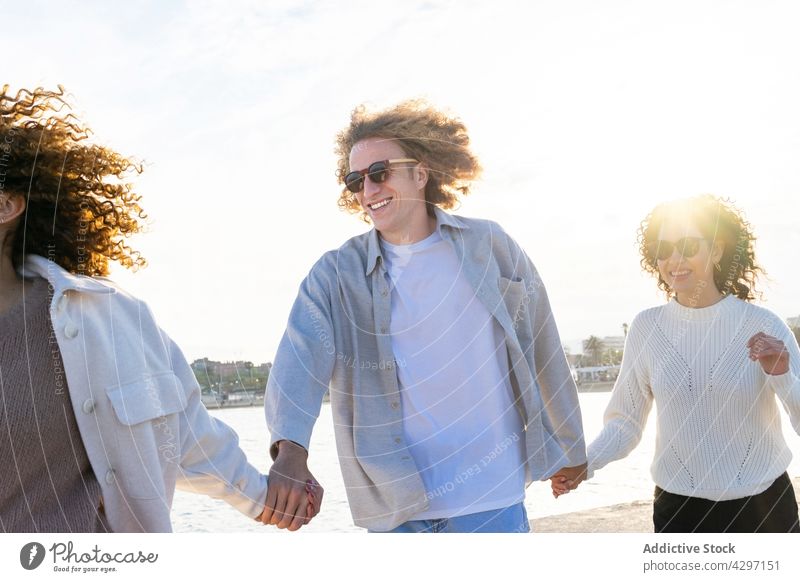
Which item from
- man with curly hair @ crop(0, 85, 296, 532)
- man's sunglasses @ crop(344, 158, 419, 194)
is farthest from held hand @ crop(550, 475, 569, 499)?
man's sunglasses @ crop(344, 158, 419, 194)

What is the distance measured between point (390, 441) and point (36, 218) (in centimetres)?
98

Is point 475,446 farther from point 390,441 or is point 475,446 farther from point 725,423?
point 725,423

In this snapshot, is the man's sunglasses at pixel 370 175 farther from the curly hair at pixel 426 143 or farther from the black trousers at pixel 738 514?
the black trousers at pixel 738 514

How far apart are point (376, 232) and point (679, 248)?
913mm

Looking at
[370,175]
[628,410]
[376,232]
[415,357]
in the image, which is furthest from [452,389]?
[628,410]

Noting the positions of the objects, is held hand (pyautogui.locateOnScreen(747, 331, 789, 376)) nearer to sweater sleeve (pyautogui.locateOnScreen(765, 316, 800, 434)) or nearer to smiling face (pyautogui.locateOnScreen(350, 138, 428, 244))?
sweater sleeve (pyautogui.locateOnScreen(765, 316, 800, 434))

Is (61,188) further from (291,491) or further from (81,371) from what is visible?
(291,491)

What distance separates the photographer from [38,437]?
1.90 metres

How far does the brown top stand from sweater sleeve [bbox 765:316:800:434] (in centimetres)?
180

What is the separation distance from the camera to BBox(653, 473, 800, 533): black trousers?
8.65 feet

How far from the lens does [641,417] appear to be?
2.90 m

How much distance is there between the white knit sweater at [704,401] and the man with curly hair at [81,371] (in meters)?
1.18

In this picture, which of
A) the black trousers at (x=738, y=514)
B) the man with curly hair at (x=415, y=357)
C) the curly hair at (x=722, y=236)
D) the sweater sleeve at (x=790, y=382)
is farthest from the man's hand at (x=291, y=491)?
the sweater sleeve at (x=790, y=382)

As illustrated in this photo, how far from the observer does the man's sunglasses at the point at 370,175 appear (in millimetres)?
2578
